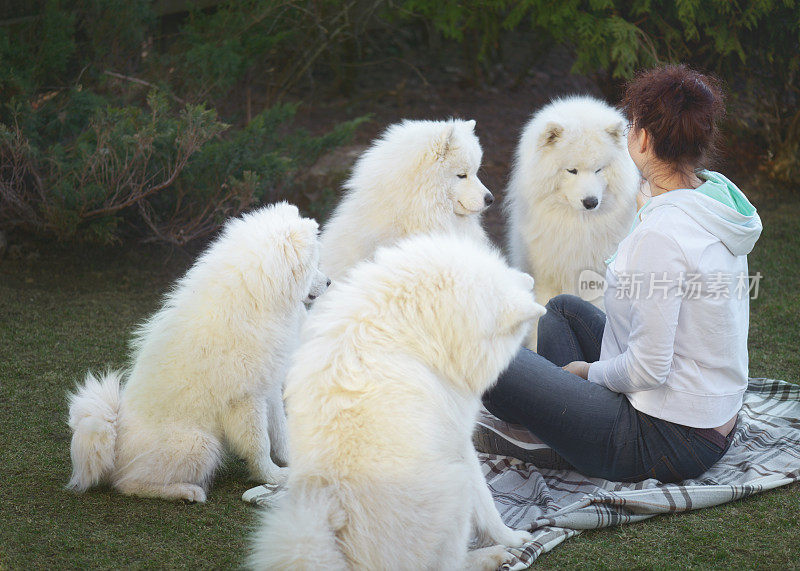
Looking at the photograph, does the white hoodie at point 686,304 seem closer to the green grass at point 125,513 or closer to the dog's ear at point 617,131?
the green grass at point 125,513

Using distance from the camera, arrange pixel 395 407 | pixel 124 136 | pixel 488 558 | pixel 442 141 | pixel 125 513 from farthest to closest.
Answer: pixel 124 136, pixel 442 141, pixel 125 513, pixel 488 558, pixel 395 407

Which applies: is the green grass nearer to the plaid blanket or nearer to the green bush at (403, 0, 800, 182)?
the plaid blanket

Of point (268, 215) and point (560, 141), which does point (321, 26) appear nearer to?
point (560, 141)

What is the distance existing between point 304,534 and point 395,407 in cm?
38

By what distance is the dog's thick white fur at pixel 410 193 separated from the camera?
3.54 m

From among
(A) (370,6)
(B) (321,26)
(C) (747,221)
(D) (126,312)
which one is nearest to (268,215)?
(C) (747,221)

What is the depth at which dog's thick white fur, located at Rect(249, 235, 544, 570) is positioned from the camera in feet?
6.33

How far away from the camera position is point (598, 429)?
2.64m

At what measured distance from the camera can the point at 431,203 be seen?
3559 mm

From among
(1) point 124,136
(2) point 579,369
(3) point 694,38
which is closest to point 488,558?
(2) point 579,369

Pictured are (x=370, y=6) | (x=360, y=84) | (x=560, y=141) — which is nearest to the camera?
(x=560, y=141)

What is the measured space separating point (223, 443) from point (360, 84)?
6.07 m

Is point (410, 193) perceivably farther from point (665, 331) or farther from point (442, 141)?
point (665, 331)

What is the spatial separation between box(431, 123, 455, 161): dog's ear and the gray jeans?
3.91ft
